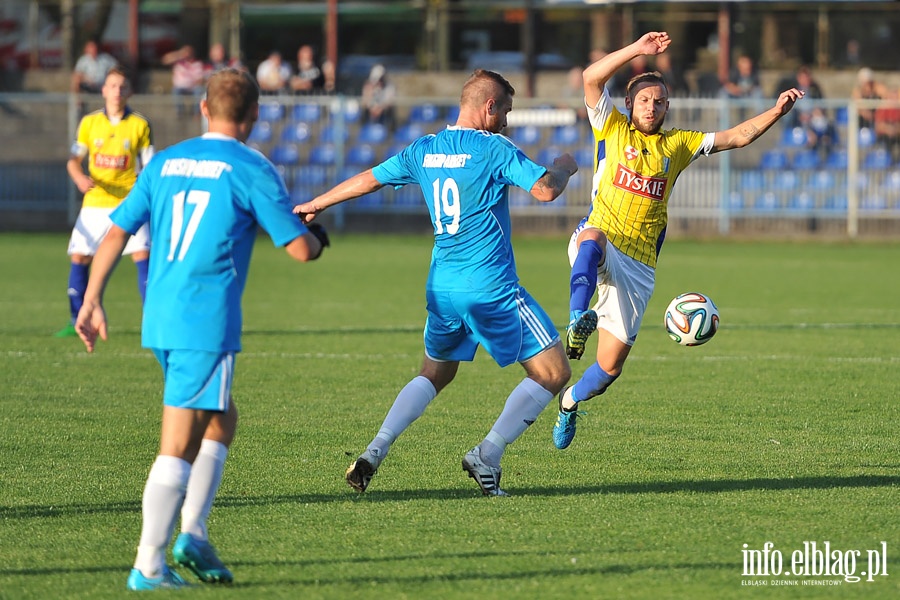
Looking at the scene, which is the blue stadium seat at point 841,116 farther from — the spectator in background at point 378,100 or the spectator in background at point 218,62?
the spectator in background at point 218,62

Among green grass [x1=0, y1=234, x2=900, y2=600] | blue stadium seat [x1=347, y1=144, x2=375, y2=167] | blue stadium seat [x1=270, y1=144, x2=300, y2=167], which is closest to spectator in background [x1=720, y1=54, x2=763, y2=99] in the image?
blue stadium seat [x1=347, y1=144, x2=375, y2=167]

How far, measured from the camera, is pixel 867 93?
2661cm

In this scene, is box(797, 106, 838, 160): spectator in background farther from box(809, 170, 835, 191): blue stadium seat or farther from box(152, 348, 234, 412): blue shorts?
box(152, 348, 234, 412): blue shorts

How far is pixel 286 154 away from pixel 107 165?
14171 mm

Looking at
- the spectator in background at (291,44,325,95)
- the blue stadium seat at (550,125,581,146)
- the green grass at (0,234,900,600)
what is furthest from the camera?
the spectator in background at (291,44,325,95)

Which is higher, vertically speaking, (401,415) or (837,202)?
(401,415)

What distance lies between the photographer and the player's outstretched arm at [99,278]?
4949 mm

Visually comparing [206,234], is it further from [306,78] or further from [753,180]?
[306,78]

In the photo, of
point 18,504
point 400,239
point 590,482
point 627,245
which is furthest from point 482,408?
point 400,239

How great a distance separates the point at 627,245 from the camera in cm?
782

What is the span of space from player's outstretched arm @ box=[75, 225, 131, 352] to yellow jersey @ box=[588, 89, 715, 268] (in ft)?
11.8

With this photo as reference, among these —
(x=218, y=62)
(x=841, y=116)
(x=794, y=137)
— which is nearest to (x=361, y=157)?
(x=218, y=62)

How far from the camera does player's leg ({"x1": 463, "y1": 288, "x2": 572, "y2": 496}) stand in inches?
247

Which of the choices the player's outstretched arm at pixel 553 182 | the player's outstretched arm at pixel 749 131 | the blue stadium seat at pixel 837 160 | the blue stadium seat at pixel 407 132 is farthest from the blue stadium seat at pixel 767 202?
the player's outstretched arm at pixel 553 182
